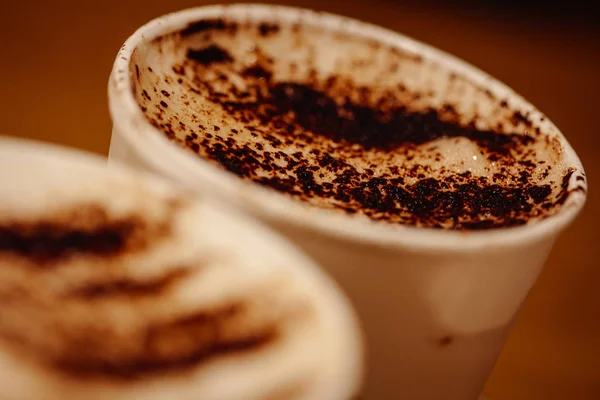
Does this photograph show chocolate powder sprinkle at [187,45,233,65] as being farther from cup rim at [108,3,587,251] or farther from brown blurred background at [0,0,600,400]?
brown blurred background at [0,0,600,400]

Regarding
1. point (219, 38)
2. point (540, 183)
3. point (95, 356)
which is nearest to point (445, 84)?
point (540, 183)

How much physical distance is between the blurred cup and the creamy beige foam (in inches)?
4.4

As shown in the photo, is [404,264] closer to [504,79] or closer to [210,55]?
[210,55]

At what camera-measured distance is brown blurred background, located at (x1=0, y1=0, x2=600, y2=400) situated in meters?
1.73

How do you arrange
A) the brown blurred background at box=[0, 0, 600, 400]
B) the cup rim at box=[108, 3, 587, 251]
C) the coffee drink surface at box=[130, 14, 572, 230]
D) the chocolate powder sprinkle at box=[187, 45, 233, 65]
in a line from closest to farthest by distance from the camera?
the cup rim at box=[108, 3, 587, 251], the coffee drink surface at box=[130, 14, 572, 230], the chocolate powder sprinkle at box=[187, 45, 233, 65], the brown blurred background at box=[0, 0, 600, 400]

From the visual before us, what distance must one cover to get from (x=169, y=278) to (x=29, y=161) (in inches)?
6.1

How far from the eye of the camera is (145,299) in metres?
0.46

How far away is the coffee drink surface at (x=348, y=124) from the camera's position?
0.83 m

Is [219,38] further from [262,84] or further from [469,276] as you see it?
[469,276]

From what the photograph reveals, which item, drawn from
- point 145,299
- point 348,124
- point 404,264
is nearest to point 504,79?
point 348,124

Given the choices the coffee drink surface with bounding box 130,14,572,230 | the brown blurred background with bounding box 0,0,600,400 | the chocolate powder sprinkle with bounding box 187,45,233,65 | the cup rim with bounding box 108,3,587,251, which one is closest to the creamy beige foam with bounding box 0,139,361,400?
the cup rim with bounding box 108,3,587,251

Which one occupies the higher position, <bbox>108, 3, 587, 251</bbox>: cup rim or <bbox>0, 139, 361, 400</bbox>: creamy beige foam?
<bbox>108, 3, 587, 251</bbox>: cup rim

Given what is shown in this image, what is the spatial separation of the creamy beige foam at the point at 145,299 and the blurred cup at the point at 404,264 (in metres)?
0.11

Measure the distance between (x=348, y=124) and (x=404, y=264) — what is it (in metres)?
0.49
